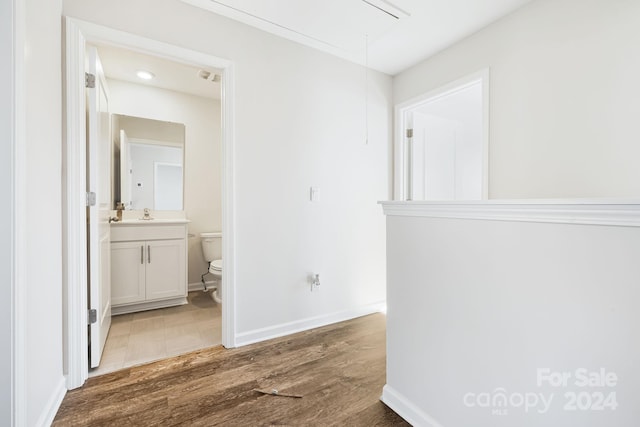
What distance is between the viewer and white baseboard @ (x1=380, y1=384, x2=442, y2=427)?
130 cm

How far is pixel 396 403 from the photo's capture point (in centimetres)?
145

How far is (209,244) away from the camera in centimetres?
351

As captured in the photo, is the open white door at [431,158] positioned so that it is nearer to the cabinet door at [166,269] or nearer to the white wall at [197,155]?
the white wall at [197,155]

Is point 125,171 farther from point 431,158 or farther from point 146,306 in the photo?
point 431,158

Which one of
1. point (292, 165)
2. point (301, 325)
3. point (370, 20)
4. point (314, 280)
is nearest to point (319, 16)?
point (370, 20)

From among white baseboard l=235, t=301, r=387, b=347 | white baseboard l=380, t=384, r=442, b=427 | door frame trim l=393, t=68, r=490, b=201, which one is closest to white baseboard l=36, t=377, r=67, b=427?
white baseboard l=235, t=301, r=387, b=347

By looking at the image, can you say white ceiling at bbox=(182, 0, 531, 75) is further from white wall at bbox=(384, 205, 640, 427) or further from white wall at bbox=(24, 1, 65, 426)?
white wall at bbox=(384, 205, 640, 427)

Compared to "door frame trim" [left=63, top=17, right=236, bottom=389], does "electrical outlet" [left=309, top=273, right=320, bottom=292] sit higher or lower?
lower

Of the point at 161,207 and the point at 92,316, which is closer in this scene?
the point at 92,316

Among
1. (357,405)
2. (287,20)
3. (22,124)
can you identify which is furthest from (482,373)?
(287,20)

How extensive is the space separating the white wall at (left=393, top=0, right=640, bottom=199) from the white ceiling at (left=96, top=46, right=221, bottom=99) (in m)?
2.35

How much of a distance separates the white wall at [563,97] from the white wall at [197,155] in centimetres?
298

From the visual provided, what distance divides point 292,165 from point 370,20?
50.2 inches

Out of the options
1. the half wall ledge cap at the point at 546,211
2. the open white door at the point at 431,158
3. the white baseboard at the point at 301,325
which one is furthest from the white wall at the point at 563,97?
the white baseboard at the point at 301,325
